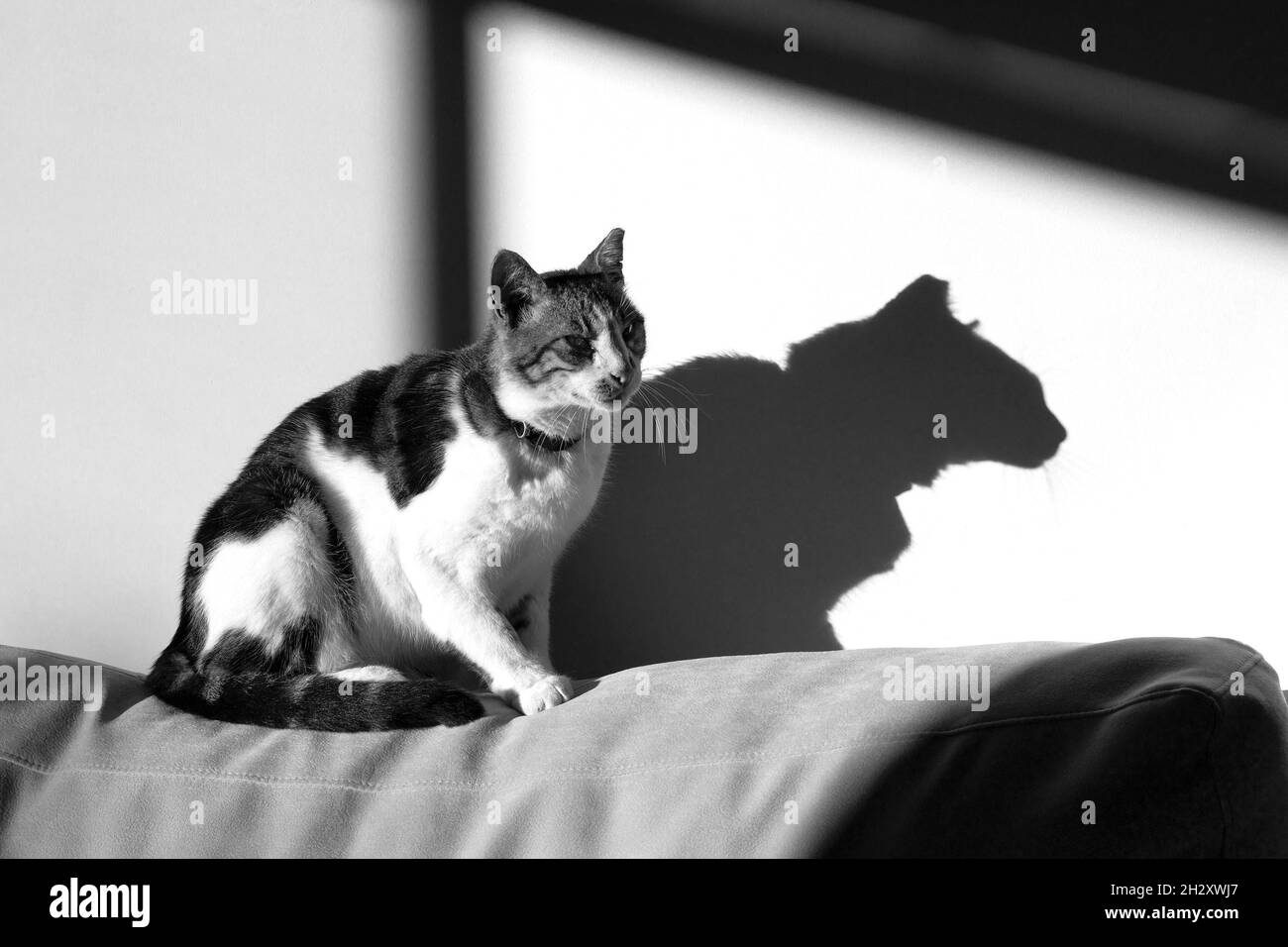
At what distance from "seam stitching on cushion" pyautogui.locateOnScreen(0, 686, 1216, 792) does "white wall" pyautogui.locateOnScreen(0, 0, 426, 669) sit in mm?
789

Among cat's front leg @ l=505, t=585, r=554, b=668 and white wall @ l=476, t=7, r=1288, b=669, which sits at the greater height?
white wall @ l=476, t=7, r=1288, b=669

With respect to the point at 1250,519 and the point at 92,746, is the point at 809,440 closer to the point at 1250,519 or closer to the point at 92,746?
the point at 1250,519

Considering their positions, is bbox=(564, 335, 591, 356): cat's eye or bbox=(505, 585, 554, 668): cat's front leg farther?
bbox=(505, 585, 554, 668): cat's front leg

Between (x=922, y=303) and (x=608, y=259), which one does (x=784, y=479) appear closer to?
(x=922, y=303)

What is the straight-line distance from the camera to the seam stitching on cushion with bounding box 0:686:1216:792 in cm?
128

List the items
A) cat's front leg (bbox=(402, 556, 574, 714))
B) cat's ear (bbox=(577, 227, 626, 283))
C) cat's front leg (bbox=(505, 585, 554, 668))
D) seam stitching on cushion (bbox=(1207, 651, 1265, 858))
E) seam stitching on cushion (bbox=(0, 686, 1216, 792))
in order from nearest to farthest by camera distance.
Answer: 1. seam stitching on cushion (bbox=(1207, 651, 1265, 858))
2. seam stitching on cushion (bbox=(0, 686, 1216, 792))
3. cat's front leg (bbox=(402, 556, 574, 714))
4. cat's ear (bbox=(577, 227, 626, 283))
5. cat's front leg (bbox=(505, 585, 554, 668))

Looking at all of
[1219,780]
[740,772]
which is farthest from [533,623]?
[1219,780]

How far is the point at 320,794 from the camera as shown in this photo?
143 cm

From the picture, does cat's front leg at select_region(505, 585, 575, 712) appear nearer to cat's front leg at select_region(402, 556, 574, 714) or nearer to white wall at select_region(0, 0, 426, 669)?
cat's front leg at select_region(402, 556, 574, 714)

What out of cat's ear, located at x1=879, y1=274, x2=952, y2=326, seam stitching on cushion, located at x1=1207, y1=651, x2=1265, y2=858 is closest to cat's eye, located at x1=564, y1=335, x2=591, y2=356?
cat's ear, located at x1=879, y1=274, x2=952, y2=326

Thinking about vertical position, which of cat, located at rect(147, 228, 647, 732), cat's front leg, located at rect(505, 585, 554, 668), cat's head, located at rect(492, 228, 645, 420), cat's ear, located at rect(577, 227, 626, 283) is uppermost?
cat's ear, located at rect(577, 227, 626, 283)

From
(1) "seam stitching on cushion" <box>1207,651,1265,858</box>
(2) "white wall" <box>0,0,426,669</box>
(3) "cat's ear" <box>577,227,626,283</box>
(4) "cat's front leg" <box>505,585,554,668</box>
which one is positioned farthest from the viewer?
(2) "white wall" <box>0,0,426,669</box>

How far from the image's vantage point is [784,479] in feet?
7.09
